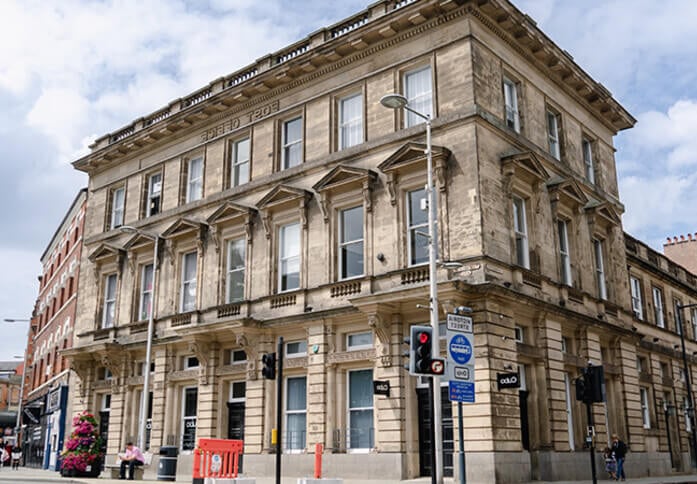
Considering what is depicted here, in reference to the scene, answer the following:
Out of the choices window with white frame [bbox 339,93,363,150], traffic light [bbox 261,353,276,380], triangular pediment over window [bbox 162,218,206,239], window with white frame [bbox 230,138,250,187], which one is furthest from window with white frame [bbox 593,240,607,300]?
traffic light [bbox 261,353,276,380]

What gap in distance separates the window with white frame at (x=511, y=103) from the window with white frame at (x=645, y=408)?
570 inches

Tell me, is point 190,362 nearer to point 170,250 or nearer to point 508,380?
point 170,250

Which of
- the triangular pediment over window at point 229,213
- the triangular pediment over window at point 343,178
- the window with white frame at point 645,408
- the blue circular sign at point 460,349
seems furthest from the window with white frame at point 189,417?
the window with white frame at point 645,408

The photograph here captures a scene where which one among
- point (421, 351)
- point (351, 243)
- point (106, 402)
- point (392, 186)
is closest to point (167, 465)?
point (351, 243)

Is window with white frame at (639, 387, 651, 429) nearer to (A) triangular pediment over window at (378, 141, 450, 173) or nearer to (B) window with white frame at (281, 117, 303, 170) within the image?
(A) triangular pediment over window at (378, 141, 450, 173)

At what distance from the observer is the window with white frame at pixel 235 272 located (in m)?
30.2

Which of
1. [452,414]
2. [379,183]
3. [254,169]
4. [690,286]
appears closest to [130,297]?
[254,169]

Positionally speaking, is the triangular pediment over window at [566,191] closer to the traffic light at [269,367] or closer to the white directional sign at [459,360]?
the white directional sign at [459,360]

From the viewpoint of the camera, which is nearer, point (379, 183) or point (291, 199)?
point (379, 183)

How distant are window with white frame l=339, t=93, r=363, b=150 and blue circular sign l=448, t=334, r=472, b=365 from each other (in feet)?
39.6

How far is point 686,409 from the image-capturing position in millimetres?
39500

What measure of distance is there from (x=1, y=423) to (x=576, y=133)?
72.2 meters

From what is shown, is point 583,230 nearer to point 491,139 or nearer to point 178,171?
point 491,139

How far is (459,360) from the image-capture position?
1733 cm
